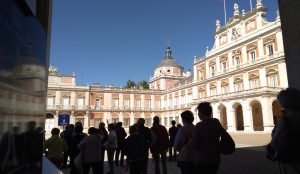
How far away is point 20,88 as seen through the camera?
145 centimetres

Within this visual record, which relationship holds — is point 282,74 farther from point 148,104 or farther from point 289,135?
point 148,104

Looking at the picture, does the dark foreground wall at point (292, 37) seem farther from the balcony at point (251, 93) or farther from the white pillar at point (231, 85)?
the white pillar at point (231, 85)

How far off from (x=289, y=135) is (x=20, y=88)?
6.78 feet

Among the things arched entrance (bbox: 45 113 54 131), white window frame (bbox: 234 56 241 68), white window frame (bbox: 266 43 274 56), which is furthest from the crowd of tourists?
arched entrance (bbox: 45 113 54 131)

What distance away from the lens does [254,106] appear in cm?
2900

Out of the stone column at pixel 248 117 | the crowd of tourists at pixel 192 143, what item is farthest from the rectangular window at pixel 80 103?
the crowd of tourists at pixel 192 143

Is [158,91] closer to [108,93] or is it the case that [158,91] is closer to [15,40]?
[108,93]

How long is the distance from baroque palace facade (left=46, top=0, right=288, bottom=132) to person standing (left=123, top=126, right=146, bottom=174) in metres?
19.1

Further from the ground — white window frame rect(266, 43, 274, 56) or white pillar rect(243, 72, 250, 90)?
white window frame rect(266, 43, 274, 56)

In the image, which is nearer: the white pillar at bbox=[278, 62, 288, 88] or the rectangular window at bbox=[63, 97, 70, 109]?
the white pillar at bbox=[278, 62, 288, 88]

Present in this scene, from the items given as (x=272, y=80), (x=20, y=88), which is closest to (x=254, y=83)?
(x=272, y=80)

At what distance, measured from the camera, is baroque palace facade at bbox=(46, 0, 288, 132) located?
2620 centimetres

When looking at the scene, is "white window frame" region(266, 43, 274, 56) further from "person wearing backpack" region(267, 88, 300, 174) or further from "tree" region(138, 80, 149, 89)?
"tree" region(138, 80, 149, 89)

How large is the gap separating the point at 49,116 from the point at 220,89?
28.4 meters
